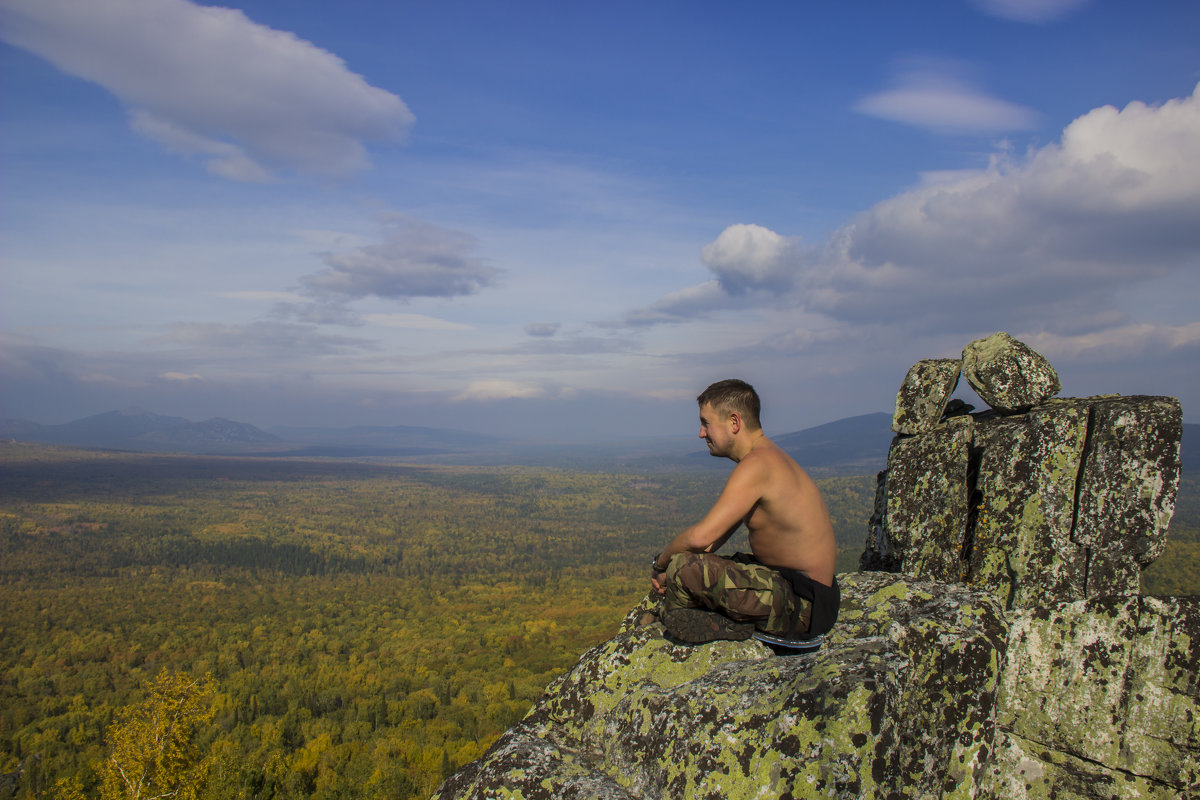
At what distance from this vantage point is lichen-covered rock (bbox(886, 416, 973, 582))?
10.9 meters

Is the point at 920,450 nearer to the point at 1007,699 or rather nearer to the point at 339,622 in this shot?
the point at 1007,699

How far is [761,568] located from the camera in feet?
19.5

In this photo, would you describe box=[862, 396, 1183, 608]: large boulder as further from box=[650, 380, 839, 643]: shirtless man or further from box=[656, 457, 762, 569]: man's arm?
box=[656, 457, 762, 569]: man's arm

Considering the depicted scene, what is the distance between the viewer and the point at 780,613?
5879mm

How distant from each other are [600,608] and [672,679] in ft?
355

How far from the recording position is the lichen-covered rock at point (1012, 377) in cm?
1148

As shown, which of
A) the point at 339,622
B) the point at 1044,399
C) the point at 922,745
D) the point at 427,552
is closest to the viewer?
the point at 922,745

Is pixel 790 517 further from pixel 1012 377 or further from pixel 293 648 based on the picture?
pixel 293 648

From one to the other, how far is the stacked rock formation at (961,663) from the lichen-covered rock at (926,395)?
0.11 ft

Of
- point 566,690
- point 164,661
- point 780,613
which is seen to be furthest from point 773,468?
point 164,661

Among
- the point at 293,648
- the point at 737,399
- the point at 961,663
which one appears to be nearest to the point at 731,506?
the point at 737,399

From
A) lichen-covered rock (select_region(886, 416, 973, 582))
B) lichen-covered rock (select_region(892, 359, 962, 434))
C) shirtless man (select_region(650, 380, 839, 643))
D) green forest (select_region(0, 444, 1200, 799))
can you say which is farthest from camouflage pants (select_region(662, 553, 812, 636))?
green forest (select_region(0, 444, 1200, 799))

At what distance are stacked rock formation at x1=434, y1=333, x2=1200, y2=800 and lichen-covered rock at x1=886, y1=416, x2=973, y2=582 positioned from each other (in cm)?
4

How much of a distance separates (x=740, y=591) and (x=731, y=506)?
0.79 metres
